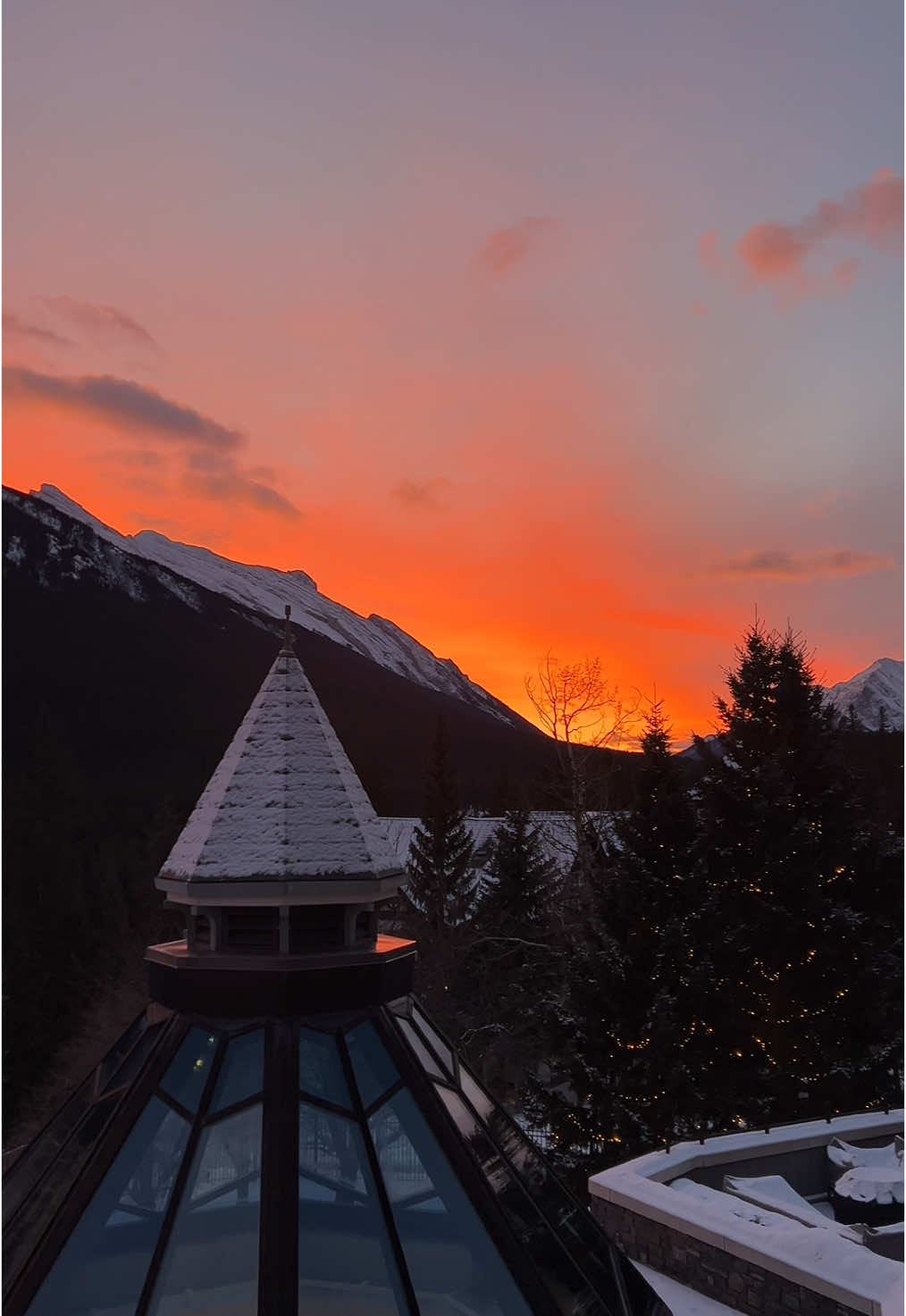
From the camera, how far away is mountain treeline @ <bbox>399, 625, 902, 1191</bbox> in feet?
40.7

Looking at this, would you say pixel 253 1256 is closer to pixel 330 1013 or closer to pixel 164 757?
pixel 330 1013

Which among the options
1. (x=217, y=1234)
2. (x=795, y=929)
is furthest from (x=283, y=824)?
(x=795, y=929)

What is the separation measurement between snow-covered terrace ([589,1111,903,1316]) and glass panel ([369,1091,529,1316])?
4.55m

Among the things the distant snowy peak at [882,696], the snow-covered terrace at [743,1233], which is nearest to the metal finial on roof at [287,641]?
the snow-covered terrace at [743,1233]

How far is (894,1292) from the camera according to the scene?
20.6ft

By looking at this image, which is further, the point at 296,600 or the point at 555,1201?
the point at 296,600

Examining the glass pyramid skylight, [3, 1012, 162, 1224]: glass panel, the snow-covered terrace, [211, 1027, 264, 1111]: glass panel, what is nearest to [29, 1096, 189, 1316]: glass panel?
the glass pyramid skylight

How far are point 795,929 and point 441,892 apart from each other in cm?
1420

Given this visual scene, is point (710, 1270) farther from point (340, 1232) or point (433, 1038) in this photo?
point (340, 1232)

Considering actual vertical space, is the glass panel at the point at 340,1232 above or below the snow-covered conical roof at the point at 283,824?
below

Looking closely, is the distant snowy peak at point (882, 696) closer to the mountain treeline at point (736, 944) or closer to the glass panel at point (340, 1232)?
the mountain treeline at point (736, 944)

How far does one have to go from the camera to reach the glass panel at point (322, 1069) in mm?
3664

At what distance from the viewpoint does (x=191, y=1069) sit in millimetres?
3736

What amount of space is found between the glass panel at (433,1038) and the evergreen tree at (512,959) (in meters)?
13.9
